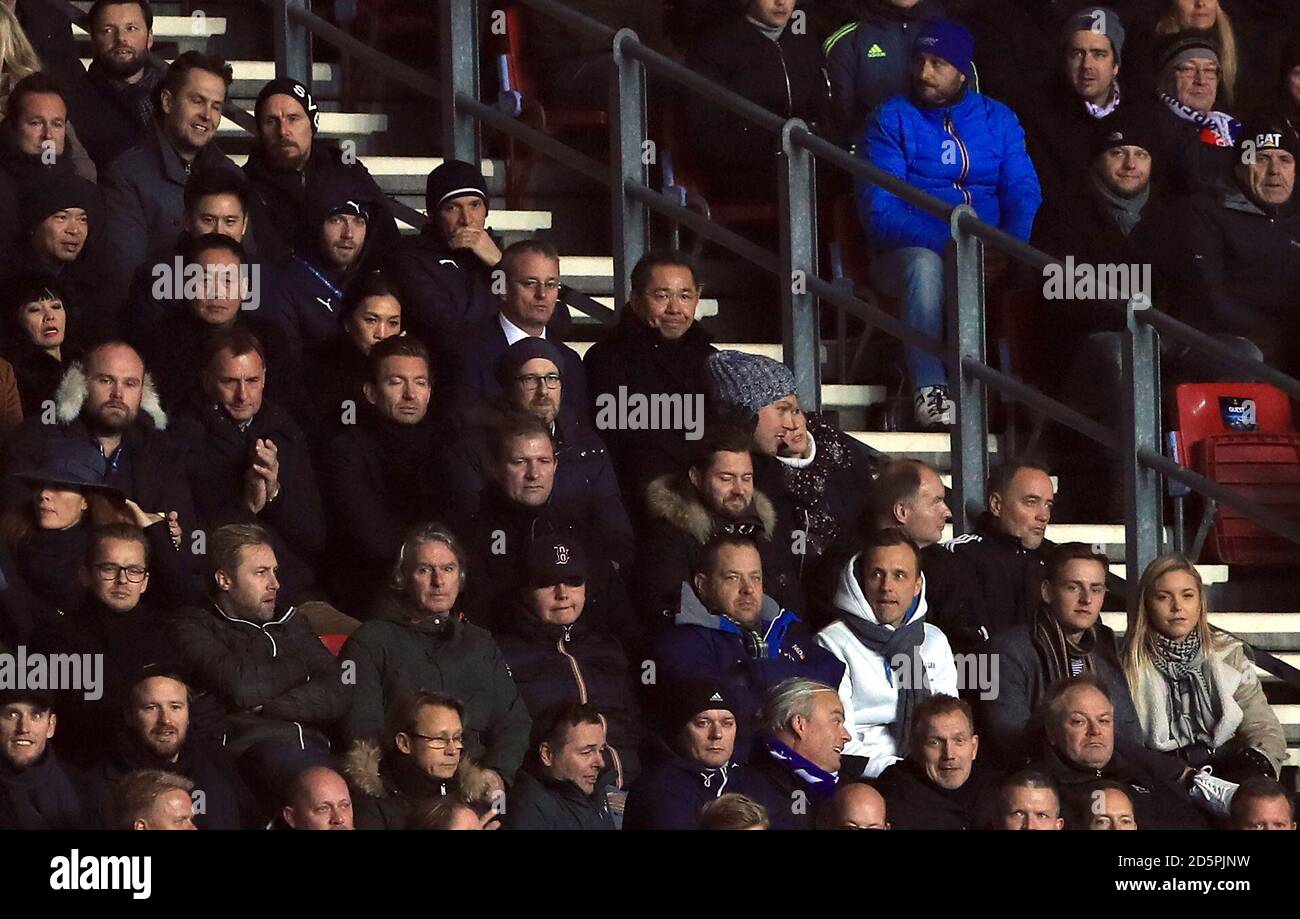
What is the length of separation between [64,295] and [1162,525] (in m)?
3.28

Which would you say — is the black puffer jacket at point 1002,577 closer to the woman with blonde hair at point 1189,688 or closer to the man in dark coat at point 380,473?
the woman with blonde hair at point 1189,688

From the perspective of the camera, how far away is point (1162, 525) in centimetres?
1091

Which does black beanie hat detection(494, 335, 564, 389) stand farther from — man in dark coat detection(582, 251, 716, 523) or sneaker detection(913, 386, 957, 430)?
sneaker detection(913, 386, 957, 430)

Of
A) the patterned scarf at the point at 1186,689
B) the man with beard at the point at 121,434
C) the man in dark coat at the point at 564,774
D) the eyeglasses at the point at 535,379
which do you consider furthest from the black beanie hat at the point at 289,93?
the patterned scarf at the point at 1186,689

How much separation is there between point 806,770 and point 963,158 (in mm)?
2791

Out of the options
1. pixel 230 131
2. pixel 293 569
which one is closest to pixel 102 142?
pixel 230 131

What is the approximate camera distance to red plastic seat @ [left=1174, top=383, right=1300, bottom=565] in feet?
36.3

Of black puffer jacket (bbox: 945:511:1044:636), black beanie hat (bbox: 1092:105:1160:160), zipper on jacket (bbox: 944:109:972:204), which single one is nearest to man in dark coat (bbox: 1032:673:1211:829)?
black puffer jacket (bbox: 945:511:1044:636)

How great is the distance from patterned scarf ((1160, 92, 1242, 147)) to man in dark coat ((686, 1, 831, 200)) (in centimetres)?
124

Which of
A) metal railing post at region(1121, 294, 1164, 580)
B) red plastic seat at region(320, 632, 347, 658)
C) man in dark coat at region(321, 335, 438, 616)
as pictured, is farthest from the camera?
metal railing post at region(1121, 294, 1164, 580)

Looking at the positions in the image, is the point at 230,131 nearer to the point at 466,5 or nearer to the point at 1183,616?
the point at 466,5

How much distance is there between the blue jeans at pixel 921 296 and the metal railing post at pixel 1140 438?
649mm

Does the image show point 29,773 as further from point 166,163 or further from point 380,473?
point 166,163

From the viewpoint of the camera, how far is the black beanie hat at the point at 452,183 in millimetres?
11148
